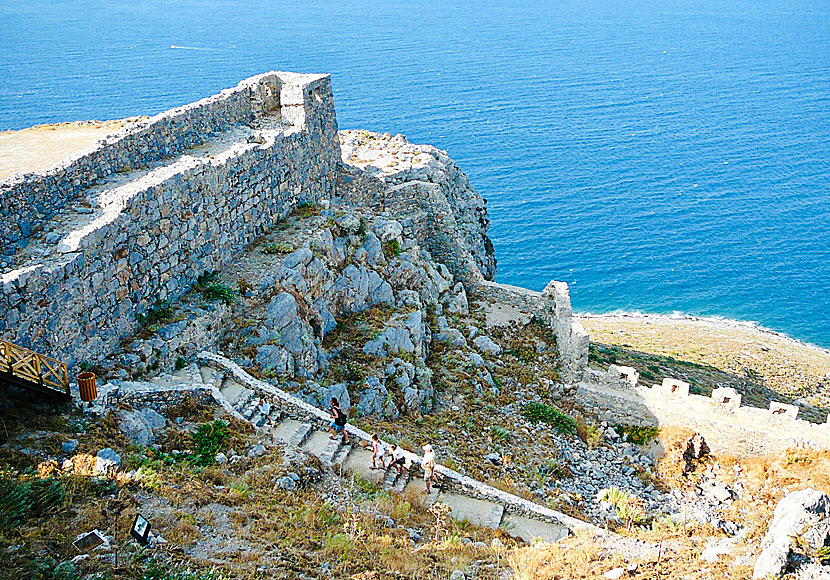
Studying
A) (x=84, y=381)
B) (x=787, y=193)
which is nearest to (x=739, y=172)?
(x=787, y=193)

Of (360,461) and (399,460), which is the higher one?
(399,460)

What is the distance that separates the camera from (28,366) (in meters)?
14.7

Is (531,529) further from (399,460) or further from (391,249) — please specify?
(391,249)

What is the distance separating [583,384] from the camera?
27.2m

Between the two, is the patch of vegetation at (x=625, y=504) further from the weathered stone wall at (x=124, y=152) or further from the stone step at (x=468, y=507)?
the weathered stone wall at (x=124, y=152)

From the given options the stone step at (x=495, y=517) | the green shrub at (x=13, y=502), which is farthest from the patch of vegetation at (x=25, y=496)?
the stone step at (x=495, y=517)

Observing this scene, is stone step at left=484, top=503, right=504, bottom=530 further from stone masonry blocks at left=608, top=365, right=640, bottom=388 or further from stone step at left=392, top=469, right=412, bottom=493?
stone masonry blocks at left=608, top=365, right=640, bottom=388

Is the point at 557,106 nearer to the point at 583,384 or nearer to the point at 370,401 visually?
the point at 583,384

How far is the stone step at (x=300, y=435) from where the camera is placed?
1792 centimetres

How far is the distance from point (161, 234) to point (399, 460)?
371 inches

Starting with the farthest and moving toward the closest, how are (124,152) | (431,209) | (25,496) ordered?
(431,209)
(124,152)
(25,496)

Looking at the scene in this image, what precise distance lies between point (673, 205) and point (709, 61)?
7364cm

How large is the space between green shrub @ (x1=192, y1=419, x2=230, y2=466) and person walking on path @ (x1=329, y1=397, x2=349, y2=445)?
287 centimetres

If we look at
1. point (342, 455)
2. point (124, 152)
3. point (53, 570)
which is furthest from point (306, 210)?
point (53, 570)
